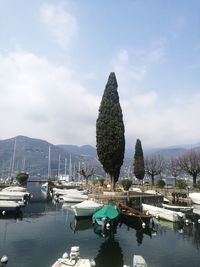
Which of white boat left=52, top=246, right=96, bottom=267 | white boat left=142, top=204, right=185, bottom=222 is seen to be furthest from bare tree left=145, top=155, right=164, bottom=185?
white boat left=52, top=246, right=96, bottom=267

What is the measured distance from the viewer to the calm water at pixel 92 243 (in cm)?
2219

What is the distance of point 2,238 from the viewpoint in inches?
1071

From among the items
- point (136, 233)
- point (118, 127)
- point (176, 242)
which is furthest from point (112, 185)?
point (176, 242)

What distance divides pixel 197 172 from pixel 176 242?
49970mm

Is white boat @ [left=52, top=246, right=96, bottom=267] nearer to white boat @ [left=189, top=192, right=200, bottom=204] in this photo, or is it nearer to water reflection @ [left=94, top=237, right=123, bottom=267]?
water reflection @ [left=94, top=237, right=123, bottom=267]

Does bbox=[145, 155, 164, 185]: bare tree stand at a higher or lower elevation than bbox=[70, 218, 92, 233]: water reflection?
higher

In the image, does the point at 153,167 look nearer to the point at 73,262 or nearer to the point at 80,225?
the point at 80,225

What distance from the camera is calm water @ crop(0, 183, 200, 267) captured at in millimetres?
22188

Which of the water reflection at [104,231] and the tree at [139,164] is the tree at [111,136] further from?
the tree at [139,164]

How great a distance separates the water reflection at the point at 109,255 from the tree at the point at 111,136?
21411mm

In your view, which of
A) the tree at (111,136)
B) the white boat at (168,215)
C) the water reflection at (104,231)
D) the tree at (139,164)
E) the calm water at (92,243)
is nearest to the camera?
the calm water at (92,243)

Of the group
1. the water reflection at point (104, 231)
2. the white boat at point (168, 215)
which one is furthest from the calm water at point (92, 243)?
the white boat at point (168, 215)

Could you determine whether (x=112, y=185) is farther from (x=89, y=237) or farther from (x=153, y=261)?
(x=153, y=261)

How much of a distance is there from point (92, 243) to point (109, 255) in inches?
136
